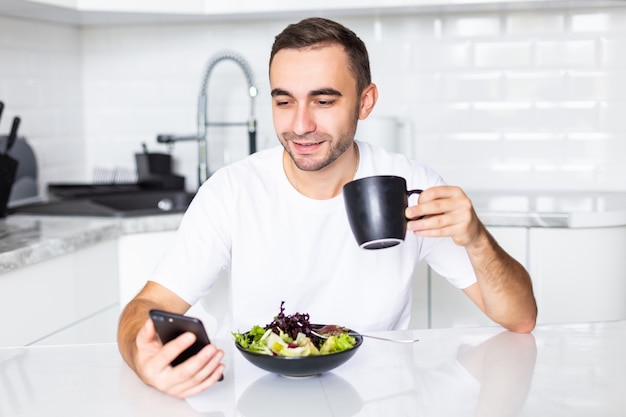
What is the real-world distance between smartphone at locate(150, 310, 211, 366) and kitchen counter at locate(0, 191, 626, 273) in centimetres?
105

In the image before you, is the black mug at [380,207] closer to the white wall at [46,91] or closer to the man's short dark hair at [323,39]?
the man's short dark hair at [323,39]

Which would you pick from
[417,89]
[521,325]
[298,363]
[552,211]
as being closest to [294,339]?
[298,363]

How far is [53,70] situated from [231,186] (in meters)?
1.62

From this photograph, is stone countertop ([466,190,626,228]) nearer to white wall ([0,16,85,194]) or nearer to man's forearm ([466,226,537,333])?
man's forearm ([466,226,537,333])

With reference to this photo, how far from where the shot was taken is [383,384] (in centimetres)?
121

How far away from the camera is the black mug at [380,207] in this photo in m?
1.33

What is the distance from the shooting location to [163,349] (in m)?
1.15

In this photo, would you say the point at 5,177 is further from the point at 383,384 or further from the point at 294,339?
the point at 383,384

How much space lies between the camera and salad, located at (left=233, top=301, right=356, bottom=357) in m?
1.20

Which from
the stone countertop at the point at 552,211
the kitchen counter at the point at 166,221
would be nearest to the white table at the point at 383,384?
the kitchen counter at the point at 166,221

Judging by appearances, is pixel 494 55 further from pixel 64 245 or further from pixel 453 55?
pixel 64 245

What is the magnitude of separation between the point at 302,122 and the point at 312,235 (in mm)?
263

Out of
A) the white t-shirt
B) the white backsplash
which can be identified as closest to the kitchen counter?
the white backsplash

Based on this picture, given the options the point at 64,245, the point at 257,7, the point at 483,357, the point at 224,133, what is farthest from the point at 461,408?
the point at 224,133
